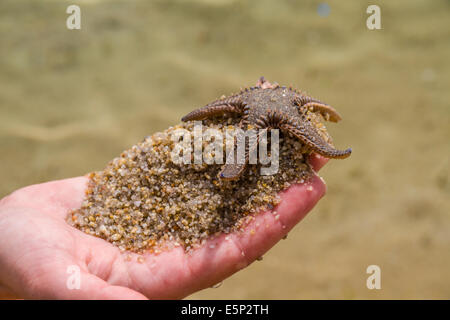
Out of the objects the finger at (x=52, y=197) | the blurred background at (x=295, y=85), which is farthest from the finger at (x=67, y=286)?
the blurred background at (x=295, y=85)

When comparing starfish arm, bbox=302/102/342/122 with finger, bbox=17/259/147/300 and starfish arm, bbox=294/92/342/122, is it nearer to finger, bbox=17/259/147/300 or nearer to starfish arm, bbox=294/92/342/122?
starfish arm, bbox=294/92/342/122

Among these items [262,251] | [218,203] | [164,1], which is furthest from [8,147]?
[262,251]

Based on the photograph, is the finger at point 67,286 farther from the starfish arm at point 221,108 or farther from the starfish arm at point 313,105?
the starfish arm at point 313,105

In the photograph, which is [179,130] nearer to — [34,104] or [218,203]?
→ [218,203]

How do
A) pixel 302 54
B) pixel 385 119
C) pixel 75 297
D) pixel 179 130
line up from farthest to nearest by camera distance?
pixel 302 54, pixel 385 119, pixel 179 130, pixel 75 297

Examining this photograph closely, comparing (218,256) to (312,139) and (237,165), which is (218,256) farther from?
(312,139)

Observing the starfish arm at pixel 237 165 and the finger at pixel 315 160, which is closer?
the starfish arm at pixel 237 165

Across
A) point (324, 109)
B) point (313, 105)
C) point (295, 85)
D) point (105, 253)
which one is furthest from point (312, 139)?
point (295, 85)
